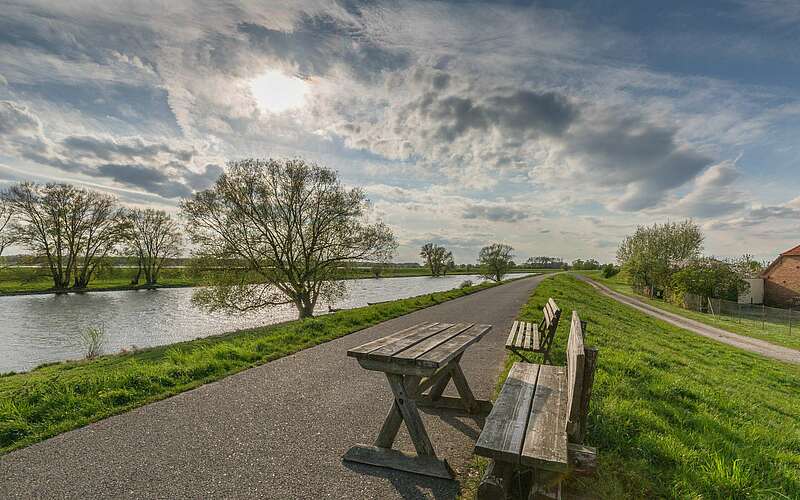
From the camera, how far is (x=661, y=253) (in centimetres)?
4228

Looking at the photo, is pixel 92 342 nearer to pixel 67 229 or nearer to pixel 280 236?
pixel 280 236

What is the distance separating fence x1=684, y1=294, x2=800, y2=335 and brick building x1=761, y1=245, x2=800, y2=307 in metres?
6.94

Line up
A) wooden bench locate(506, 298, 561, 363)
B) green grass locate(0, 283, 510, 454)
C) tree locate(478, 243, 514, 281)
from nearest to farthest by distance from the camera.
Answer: green grass locate(0, 283, 510, 454) < wooden bench locate(506, 298, 561, 363) < tree locate(478, 243, 514, 281)

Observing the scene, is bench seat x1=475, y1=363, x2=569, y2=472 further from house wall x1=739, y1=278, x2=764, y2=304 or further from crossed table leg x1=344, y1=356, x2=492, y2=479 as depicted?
house wall x1=739, y1=278, x2=764, y2=304

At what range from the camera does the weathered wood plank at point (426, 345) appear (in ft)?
10.4

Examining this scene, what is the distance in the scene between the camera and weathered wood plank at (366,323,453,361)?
327 centimetres

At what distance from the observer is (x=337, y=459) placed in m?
3.34

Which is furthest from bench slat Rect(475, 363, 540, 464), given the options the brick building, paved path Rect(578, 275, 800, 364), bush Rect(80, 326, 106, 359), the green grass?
the brick building

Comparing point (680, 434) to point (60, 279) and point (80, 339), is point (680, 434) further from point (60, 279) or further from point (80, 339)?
point (60, 279)

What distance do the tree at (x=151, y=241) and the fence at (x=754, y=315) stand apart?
170 ft

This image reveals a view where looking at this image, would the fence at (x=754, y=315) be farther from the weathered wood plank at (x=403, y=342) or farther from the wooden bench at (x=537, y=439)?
the wooden bench at (x=537, y=439)

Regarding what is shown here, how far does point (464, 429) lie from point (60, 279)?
48.1 metres

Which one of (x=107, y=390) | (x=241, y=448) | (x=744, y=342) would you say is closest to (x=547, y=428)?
(x=241, y=448)

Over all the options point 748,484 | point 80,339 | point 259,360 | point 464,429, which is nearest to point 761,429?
point 748,484
